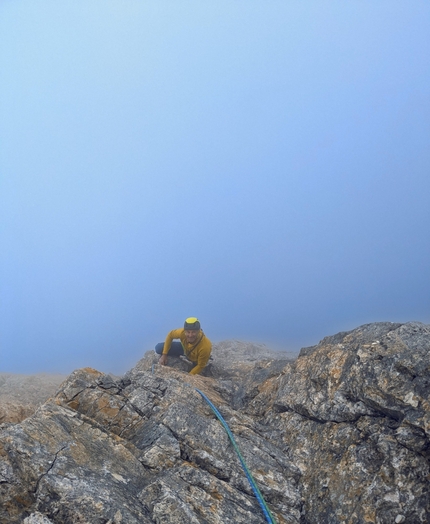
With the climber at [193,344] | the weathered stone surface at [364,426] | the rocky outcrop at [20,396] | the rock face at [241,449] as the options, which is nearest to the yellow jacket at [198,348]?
the climber at [193,344]

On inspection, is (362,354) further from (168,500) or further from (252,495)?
(168,500)

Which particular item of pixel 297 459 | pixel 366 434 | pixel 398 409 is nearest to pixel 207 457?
pixel 297 459

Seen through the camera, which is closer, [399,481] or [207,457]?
[399,481]

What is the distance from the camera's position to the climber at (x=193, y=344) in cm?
923

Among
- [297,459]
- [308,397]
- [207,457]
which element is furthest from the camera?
[308,397]

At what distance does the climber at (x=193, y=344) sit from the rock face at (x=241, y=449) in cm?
193

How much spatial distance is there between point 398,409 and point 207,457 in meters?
3.01

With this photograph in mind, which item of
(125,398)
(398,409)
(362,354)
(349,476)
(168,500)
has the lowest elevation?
(168,500)

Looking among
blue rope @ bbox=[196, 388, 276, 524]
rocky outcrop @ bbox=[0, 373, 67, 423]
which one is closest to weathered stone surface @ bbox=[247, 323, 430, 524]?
blue rope @ bbox=[196, 388, 276, 524]

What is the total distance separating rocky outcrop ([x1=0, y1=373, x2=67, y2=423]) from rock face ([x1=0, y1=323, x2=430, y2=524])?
5.51 feet

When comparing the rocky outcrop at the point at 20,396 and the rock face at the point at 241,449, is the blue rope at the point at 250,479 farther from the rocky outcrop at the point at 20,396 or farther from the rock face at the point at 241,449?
the rocky outcrop at the point at 20,396

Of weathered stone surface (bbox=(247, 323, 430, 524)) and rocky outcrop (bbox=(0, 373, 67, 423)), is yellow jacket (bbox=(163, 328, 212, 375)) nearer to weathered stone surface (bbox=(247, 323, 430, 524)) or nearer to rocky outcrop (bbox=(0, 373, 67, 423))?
weathered stone surface (bbox=(247, 323, 430, 524))

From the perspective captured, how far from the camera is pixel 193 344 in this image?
9828 mm

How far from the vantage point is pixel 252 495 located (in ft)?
17.4
